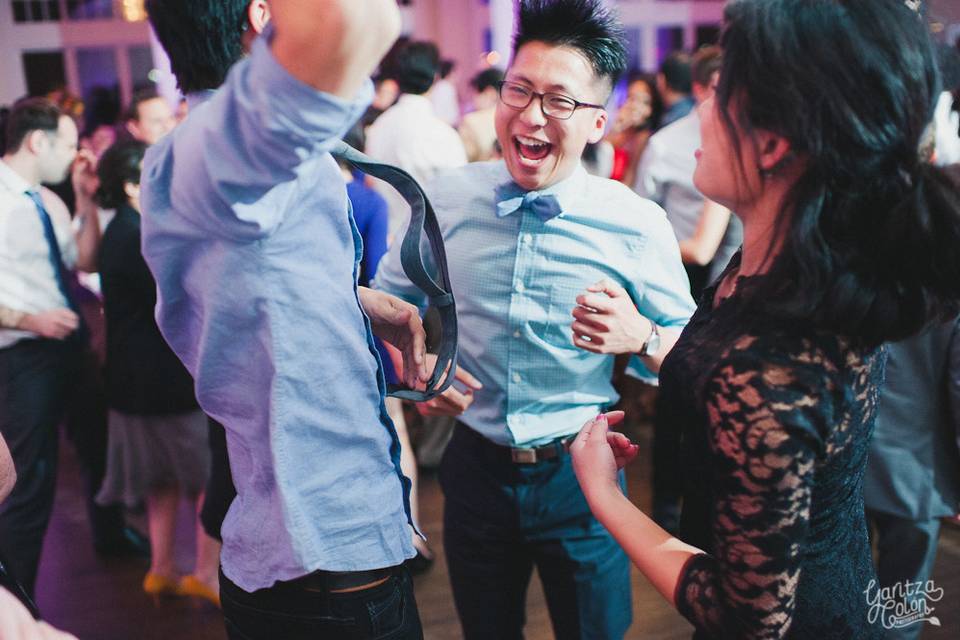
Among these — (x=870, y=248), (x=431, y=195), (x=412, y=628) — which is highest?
(x=870, y=248)

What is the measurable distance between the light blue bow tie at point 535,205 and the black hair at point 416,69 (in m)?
2.63

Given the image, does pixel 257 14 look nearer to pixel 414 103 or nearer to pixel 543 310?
pixel 543 310

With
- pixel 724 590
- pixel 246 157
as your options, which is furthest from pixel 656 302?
pixel 246 157

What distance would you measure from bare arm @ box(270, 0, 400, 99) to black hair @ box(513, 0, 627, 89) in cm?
96

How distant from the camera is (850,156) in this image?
96cm

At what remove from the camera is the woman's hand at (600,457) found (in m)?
1.18

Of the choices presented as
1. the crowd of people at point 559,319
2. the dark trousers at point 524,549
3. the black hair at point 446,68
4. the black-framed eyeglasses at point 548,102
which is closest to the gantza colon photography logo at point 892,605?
the crowd of people at point 559,319

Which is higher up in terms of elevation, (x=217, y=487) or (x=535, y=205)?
(x=535, y=205)

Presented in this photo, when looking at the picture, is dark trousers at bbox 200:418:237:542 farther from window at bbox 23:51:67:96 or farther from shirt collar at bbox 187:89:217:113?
window at bbox 23:51:67:96

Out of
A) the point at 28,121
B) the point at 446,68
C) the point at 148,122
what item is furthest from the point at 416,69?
the point at 446,68

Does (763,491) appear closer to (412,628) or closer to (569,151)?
(412,628)

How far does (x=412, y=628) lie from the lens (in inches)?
46.7

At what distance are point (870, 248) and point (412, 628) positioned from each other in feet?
2.59

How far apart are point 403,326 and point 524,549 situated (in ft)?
2.24
